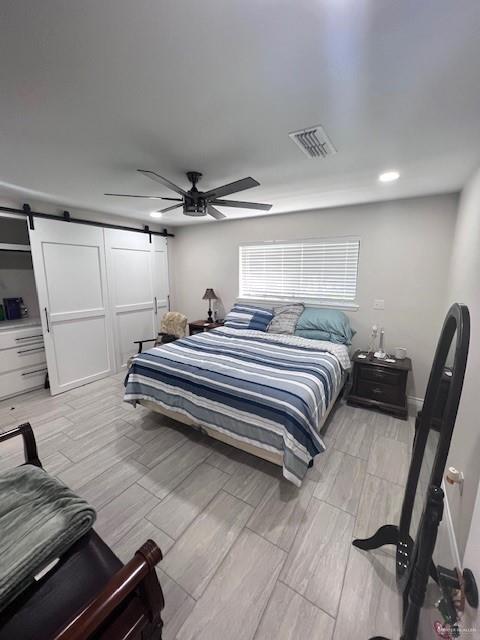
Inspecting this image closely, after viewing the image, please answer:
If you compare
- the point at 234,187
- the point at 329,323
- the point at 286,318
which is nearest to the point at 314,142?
the point at 234,187

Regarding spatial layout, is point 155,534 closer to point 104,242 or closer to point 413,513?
point 413,513

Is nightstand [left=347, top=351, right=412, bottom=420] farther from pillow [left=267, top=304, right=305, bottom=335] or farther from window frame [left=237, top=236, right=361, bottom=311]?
pillow [left=267, top=304, right=305, bottom=335]

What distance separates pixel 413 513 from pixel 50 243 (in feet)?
14.1

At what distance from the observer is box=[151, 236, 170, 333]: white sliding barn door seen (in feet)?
14.8

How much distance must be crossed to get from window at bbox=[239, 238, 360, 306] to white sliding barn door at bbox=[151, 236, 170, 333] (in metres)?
1.51

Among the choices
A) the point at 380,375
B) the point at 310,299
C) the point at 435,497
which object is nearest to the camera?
the point at 435,497

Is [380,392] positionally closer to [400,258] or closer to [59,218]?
[400,258]

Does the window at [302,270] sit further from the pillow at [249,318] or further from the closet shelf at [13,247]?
the closet shelf at [13,247]

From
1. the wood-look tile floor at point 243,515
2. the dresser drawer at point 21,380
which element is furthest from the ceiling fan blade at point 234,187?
the dresser drawer at point 21,380

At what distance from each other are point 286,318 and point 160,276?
2.53 m

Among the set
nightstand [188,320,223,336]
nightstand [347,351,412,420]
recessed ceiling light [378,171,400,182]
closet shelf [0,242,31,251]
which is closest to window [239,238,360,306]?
nightstand [188,320,223,336]

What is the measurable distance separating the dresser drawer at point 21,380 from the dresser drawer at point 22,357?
0.21 feet

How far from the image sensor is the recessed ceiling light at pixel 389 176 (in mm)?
2128

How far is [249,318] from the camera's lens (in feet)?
12.1
